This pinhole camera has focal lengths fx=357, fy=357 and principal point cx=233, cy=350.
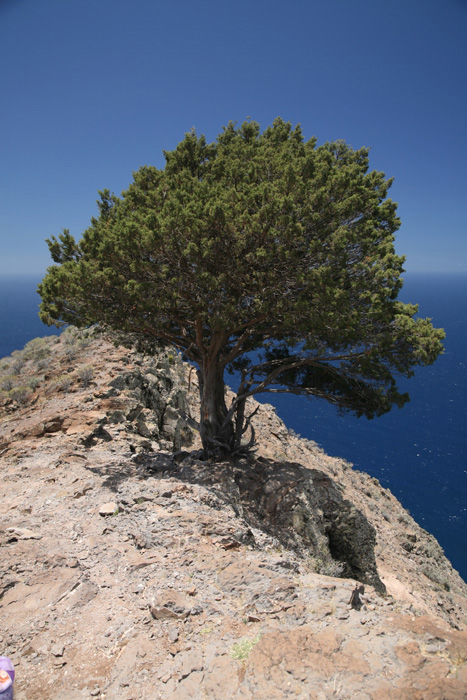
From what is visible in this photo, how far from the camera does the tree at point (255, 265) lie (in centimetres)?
886

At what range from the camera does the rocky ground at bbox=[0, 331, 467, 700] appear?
366 cm

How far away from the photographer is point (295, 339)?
10.5m

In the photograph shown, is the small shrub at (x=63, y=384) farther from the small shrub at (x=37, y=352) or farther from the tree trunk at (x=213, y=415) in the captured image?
the small shrub at (x=37, y=352)

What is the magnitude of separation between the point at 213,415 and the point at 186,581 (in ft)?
23.0

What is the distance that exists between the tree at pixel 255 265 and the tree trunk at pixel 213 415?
5 centimetres

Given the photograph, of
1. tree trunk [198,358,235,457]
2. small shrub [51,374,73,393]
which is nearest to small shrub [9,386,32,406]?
small shrub [51,374,73,393]

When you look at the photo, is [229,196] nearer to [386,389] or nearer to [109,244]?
[109,244]

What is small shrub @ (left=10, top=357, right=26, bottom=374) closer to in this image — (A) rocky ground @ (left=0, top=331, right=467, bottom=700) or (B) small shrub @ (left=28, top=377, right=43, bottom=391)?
(B) small shrub @ (left=28, top=377, right=43, bottom=391)

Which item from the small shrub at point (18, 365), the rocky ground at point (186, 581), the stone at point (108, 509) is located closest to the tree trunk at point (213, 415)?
the rocky ground at point (186, 581)

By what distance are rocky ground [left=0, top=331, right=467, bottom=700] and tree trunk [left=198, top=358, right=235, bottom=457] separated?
63cm

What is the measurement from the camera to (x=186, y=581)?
5.34 m

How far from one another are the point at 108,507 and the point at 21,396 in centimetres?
1010

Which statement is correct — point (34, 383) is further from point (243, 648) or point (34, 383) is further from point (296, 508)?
point (243, 648)

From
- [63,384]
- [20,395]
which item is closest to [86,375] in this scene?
[63,384]
